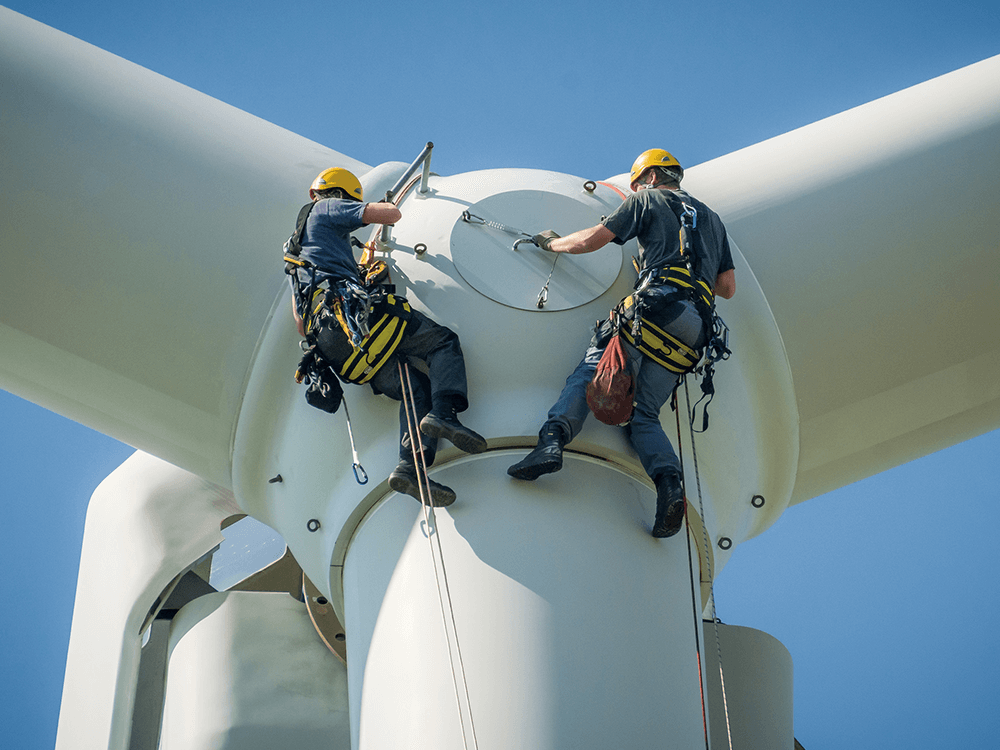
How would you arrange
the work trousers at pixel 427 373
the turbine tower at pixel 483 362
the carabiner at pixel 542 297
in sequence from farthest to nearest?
the carabiner at pixel 542 297 → the work trousers at pixel 427 373 → the turbine tower at pixel 483 362

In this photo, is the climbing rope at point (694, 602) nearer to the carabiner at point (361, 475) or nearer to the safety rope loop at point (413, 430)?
the safety rope loop at point (413, 430)

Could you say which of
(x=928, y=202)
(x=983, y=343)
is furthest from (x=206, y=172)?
(x=983, y=343)

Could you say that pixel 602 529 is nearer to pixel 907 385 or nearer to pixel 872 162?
pixel 907 385

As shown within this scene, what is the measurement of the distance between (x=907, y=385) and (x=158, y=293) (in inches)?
184

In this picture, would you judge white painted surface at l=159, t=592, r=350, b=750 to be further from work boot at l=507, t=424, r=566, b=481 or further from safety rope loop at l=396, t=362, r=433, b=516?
work boot at l=507, t=424, r=566, b=481

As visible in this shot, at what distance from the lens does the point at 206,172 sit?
7.59 metres

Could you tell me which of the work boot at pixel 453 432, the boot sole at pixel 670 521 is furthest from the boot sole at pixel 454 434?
the boot sole at pixel 670 521

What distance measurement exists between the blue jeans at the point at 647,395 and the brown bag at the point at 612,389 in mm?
63

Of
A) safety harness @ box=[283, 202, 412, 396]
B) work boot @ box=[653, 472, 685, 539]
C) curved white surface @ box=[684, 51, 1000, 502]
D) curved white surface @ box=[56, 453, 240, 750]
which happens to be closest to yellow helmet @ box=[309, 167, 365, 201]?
safety harness @ box=[283, 202, 412, 396]

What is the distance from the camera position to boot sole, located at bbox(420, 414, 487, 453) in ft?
21.2

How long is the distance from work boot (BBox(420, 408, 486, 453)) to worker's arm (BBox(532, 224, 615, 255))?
1235 millimetres

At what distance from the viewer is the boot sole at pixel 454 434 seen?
6.45 meters

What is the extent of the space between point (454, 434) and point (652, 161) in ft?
7.28

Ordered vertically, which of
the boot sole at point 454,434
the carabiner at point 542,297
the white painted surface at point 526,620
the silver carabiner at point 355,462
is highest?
the carabiner at point 542,297
